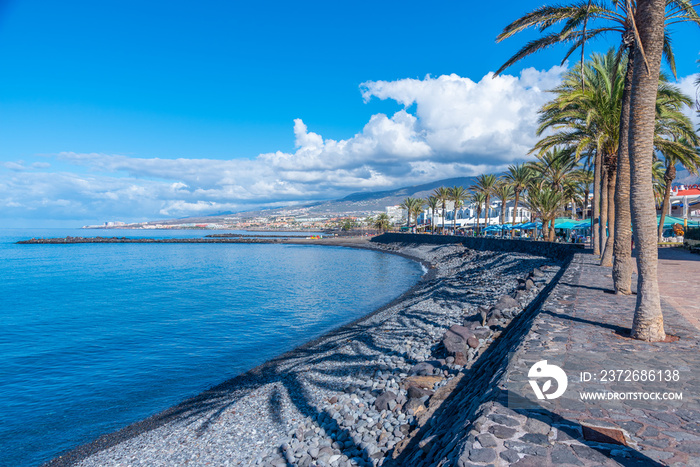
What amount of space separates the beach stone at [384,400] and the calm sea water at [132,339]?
23.2 ft

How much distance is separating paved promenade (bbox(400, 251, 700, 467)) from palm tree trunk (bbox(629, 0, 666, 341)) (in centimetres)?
50

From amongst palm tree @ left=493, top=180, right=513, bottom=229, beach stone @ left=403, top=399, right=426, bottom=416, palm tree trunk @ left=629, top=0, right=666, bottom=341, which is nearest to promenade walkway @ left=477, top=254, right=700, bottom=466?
palm tree trunk @ left=629, top=0, right=666, bottom=341

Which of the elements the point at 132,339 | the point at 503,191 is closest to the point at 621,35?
the point at 132,339

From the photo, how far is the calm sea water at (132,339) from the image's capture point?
10.9 m

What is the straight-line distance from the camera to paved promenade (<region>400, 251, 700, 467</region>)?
11.8 feet

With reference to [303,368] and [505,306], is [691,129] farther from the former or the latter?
[303,368]

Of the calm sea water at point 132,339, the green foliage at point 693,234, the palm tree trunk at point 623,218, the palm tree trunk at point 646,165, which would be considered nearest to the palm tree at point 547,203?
the green foliage at point 693,234

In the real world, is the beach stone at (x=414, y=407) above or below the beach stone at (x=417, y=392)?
below

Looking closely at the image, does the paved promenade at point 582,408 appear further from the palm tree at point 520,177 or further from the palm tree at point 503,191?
the palm tree at point 503,191

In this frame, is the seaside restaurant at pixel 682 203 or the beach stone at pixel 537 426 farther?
the seaside restaurant at pixel 682 203

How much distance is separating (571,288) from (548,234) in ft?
113

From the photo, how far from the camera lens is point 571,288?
39.6 ft

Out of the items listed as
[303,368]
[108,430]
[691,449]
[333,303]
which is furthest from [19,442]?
[333,303]

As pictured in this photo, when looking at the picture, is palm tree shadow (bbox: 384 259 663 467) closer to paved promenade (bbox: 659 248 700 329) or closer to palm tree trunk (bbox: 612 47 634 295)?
paved promenade (bbox: 659 248 700 329)
